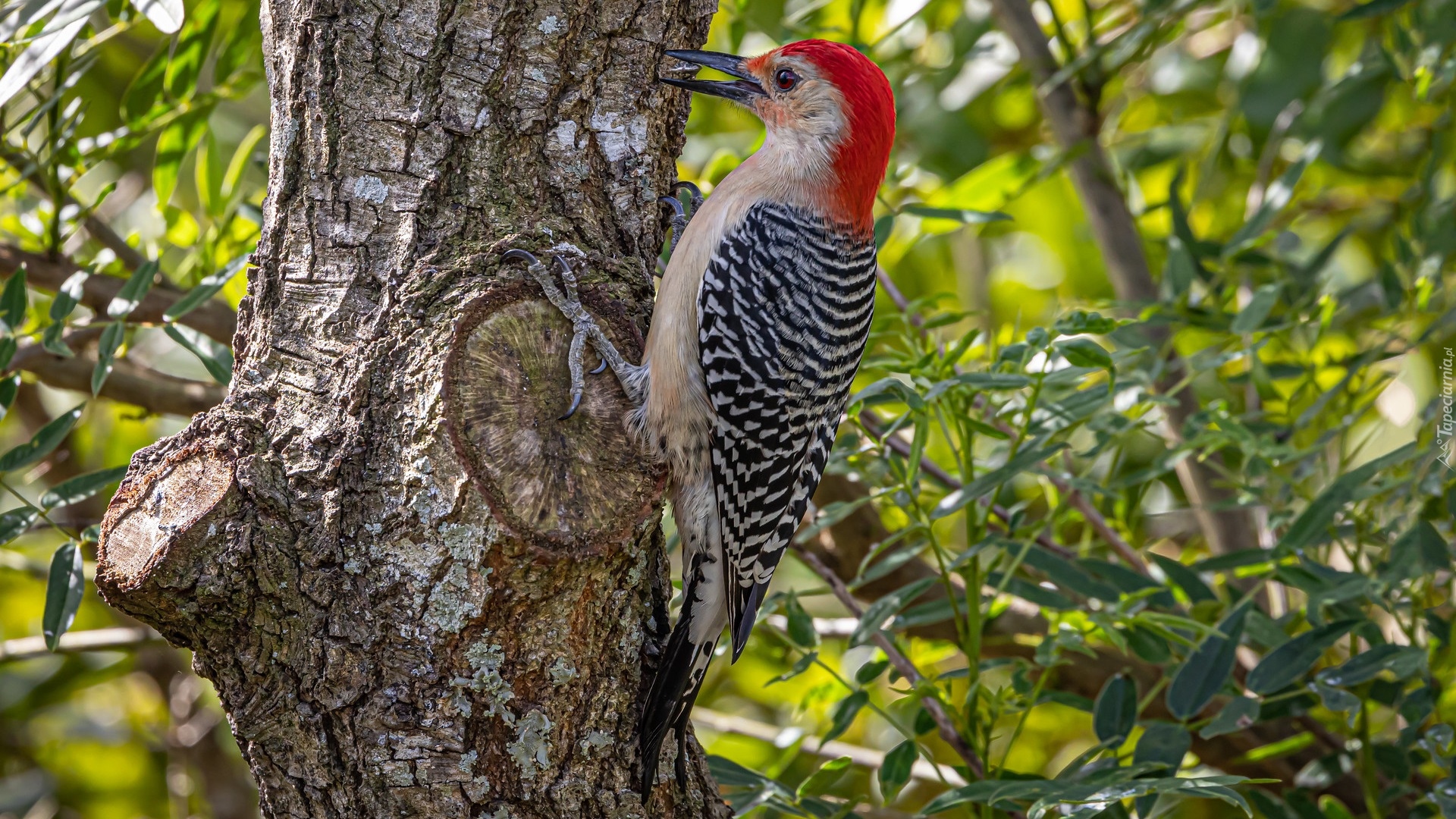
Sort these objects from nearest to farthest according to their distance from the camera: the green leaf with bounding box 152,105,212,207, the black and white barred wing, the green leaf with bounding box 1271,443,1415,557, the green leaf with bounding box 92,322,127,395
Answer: the green leaf with bounding box 92,322,127,395 < the green leaf with bounding box 1271,443,1415,557 < the black and white barred wing < the green leaf with bounding box 152,105,212,207

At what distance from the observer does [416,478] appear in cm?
169

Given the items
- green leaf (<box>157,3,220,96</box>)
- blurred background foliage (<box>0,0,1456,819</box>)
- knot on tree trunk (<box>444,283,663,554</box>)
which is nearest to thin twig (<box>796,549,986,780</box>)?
blurred background foliage (<box>0,0,1456,819</box>)

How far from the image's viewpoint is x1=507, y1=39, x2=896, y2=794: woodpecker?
2242 millimetres

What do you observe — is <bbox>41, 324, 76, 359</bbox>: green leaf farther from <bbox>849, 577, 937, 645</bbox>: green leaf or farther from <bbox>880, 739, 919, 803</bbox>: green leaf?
<bbox>880, 739, 919, 803</bbox>: green leaf

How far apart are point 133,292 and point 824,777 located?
5.24 ft

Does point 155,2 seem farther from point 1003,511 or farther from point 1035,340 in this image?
point 1003,511

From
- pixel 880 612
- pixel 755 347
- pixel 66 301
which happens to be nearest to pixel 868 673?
pixel 880 612

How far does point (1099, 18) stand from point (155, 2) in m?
2.42

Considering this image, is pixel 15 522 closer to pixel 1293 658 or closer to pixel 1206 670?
pixel 1206 670

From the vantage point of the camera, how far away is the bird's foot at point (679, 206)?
2346mm

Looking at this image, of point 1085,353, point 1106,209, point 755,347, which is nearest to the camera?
point 1085,353

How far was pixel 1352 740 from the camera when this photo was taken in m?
2.52

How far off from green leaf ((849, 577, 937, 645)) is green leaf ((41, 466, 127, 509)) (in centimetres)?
138

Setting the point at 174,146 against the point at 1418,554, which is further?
the point at 174,146
